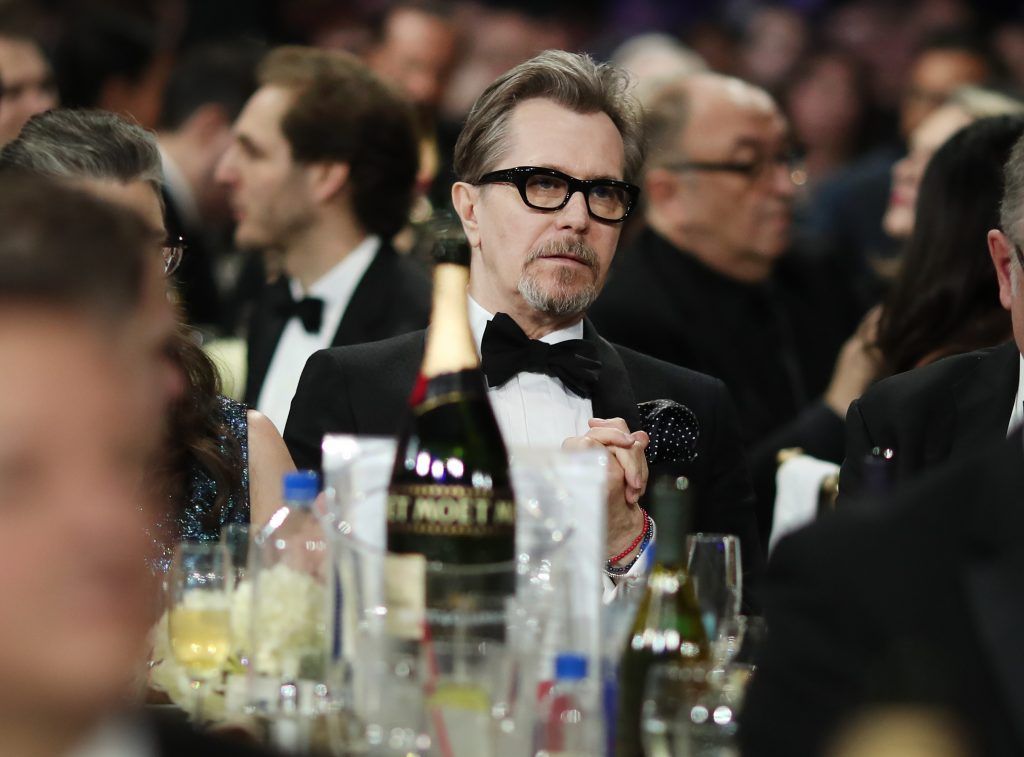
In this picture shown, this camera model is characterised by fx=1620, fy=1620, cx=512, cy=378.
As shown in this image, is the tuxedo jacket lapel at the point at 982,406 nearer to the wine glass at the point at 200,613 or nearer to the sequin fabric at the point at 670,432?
the sequin fabric at the point at 670,432

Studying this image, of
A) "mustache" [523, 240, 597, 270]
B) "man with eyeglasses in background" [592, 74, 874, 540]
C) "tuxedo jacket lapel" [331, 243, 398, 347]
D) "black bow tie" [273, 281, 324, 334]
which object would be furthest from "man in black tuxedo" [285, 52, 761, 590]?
"man with eyeglasses in background" [592, 74, 874, 540]

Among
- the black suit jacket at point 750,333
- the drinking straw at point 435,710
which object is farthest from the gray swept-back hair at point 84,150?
the black suit jacket at point 750,333

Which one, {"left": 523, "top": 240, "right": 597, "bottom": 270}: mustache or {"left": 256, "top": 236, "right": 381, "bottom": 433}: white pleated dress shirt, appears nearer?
{"left": 523, "top": 240, "right": 597, "bottom": 270}: mustache

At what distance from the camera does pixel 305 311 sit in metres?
4.42

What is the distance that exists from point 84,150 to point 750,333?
105 inches

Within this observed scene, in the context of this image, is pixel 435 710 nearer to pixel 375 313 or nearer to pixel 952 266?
pixel 952 266

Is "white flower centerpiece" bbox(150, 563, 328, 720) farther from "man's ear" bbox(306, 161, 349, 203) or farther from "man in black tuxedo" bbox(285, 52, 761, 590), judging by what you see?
"man's ear" bbox(306, 161, 349, 203)

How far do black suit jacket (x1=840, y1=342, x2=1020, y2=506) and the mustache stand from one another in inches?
22.5

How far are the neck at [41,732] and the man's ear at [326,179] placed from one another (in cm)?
364

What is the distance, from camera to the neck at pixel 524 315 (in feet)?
9.93

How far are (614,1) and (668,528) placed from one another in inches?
349

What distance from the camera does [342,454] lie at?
6.15 ft

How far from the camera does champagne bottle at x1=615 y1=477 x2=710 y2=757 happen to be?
6.12 ft

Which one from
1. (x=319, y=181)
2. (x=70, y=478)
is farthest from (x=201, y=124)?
(x=70, y=478)
